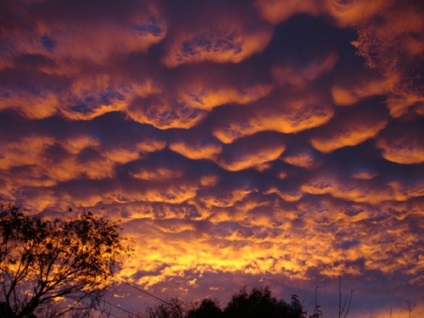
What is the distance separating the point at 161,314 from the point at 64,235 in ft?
105

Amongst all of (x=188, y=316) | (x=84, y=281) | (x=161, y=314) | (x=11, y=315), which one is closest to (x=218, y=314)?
(x=188, y=316)

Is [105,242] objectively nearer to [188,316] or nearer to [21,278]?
[21,278]

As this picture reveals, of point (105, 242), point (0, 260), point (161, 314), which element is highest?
point (105, 242)

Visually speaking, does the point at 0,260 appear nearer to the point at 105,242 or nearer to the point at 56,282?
the point at 56,282

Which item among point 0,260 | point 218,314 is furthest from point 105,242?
point 218,314

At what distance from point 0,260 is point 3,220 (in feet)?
7.39

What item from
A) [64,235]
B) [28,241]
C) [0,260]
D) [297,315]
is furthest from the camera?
[297,315]

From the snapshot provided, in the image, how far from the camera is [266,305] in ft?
152

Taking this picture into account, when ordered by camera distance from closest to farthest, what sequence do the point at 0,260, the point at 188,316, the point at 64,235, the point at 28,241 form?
the point at 0,260 < the point at 28,241 < the point at 64,235 < the point at 188,316

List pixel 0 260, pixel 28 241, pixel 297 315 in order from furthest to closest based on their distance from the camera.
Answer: pixel 297 315
pixel 28 241
pixel 0 260

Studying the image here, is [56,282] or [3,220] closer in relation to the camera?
[3,220]

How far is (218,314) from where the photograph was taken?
48.1 m

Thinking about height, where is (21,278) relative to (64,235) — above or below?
below

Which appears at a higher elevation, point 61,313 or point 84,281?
point 84,281
